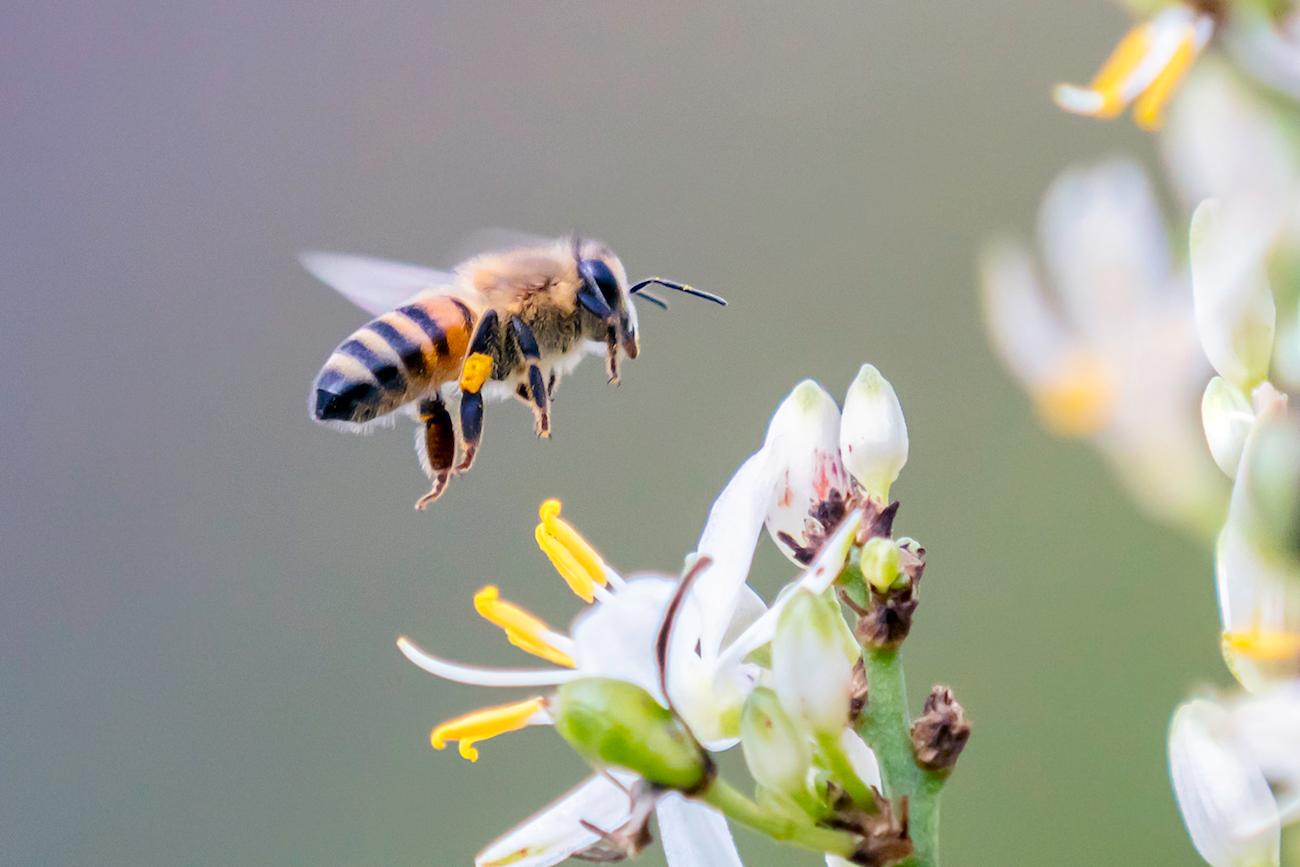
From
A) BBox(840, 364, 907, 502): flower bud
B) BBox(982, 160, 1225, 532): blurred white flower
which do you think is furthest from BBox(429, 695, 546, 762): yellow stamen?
BBox(982, 160, 1225, 532): blurred white flower

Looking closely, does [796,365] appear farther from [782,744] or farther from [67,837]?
[782,744]

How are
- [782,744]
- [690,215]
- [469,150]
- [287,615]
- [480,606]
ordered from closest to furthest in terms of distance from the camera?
1. [782,744]
2. [480,606]
3. [287,615]
4. [690,215]
5. [469,150]

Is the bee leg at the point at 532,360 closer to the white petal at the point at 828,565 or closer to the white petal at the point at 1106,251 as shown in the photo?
the white petal at the point at 1106,251

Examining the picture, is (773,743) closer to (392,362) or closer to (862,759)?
(862,759)

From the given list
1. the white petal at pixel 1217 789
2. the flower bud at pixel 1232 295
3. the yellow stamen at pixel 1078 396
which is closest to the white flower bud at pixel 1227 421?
the flower bud at pixel 1232 295

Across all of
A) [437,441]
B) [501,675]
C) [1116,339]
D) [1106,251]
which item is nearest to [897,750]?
[501,675]

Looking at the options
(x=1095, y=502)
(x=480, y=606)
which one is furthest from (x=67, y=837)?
(x=480, y=606)

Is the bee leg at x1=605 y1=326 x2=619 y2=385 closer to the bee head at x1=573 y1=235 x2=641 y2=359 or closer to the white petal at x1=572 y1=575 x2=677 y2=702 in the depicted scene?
the bee head at x1=573 y1=235 x2=641 y2=359
